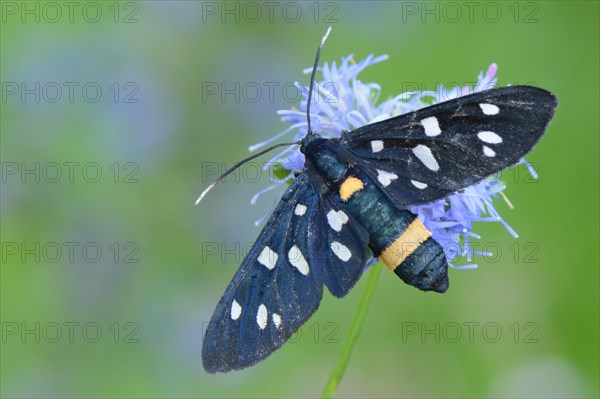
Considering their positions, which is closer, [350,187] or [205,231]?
[350,187]

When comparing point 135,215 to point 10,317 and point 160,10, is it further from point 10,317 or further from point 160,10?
point 160,10

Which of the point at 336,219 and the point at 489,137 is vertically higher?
the point at 489,137

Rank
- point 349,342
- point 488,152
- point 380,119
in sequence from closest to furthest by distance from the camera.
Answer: point 488,152 < point 349,342 < point 380,119

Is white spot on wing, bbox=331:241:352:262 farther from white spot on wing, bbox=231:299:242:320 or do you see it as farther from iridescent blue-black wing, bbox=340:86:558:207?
white spot on wing, bbox=231:299:242:320

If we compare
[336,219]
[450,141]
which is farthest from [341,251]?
[450,141]

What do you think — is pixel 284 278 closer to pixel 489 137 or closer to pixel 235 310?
pixel 235 310

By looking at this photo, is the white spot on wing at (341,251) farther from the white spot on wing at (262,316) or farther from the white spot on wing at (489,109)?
the white spot on wing at (489,109)

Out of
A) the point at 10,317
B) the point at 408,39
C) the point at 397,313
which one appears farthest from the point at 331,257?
the point at 408,39

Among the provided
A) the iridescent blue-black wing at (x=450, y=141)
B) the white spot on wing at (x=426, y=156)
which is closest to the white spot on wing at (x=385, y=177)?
the iridescent blue-black wing at (x=450, y=141)
